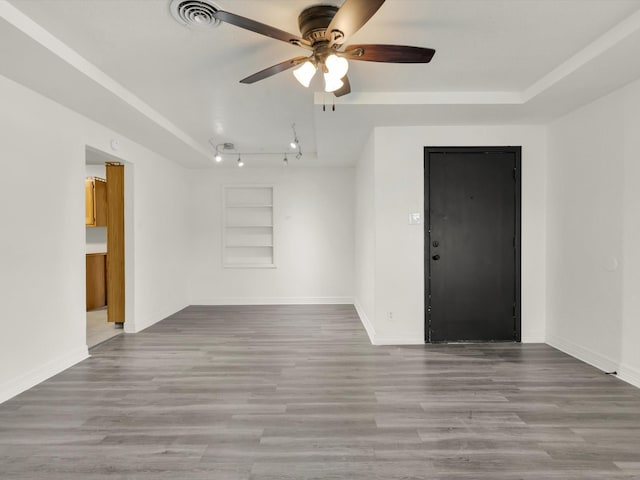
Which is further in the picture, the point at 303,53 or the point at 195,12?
the point at 303,53

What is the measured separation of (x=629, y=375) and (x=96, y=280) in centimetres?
708

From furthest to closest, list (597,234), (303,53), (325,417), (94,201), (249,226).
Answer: (249,226)
(94,201)
(597,234)
(303,53)
(325,417)

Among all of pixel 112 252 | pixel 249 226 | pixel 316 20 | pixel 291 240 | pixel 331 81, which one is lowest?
pixel 112 252

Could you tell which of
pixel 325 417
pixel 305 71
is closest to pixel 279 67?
pixel 305 71

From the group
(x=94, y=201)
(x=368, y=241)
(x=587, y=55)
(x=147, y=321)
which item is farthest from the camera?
(x=94, y=201)

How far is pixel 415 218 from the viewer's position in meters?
4.10

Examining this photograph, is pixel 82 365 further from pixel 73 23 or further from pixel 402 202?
pixel 402 202

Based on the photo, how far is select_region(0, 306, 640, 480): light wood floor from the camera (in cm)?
195

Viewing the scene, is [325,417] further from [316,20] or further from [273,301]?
[273,301]

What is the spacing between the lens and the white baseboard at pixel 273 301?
663 cm

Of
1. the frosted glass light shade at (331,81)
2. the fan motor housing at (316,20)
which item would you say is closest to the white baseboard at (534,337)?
the frosted glass light shade at (331,81)

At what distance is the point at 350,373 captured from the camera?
3.24 m

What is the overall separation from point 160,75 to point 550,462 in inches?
147

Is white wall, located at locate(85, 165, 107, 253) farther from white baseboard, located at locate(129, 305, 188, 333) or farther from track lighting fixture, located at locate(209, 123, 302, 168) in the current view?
track lighting fixture, located at locate(209, 123, 302, 168)
